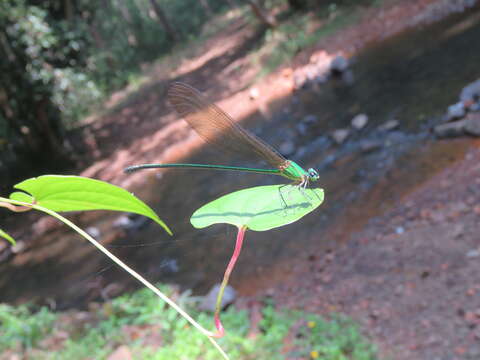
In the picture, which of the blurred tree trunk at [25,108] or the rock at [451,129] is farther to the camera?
the blurred tree trunk at [25,108]

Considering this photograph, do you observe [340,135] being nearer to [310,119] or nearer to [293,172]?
[310,119]

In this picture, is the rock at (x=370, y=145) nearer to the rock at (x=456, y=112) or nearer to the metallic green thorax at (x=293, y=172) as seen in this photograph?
the rock at (x=456, y=112)

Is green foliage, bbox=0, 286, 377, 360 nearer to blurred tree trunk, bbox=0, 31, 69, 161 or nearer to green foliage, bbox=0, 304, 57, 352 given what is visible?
green foliage, bbox=0, 304, 57, 352

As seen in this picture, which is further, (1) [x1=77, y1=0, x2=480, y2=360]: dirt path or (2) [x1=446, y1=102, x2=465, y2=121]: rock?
(2) [x1=446, y1=102, x2=465, y2=121]: rock

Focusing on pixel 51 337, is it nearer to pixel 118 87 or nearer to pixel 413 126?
pixel 413 126

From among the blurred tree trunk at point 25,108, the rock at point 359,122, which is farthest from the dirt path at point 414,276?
the blurred tree trunk at point 25,108

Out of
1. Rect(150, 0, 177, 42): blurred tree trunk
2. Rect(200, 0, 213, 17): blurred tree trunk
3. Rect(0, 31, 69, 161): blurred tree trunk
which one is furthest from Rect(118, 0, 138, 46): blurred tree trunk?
Rect(0, 31, 69, 161): blurred tree trunk
